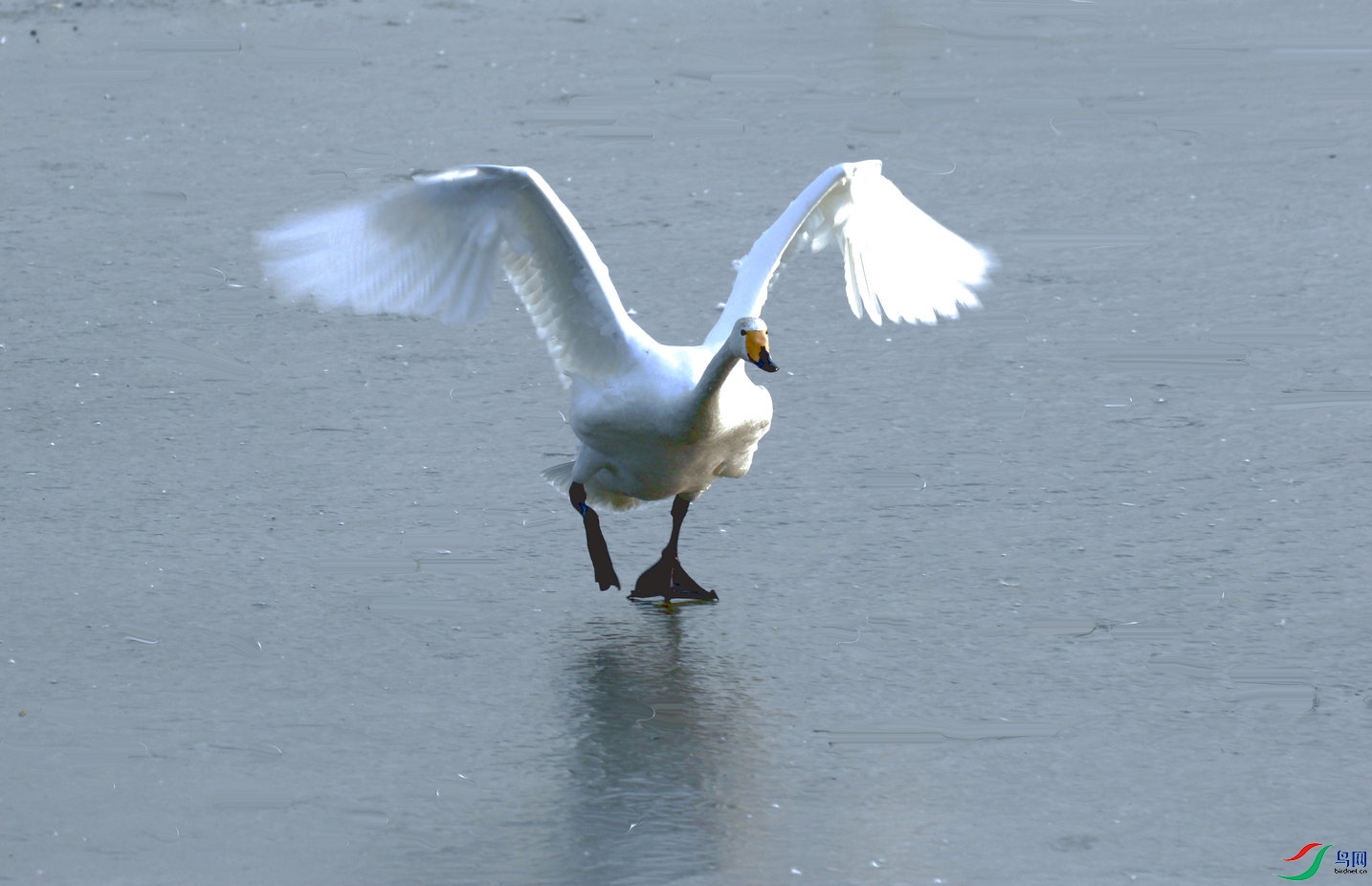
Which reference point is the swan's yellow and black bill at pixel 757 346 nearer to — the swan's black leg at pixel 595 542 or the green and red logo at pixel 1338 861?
the swan's black leg at pixel 595 542

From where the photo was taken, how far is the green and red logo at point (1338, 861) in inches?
151

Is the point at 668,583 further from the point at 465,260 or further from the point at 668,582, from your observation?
the point at 465,260

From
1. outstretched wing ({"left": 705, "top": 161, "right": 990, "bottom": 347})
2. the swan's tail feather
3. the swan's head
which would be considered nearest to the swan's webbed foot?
the swan's tail feather

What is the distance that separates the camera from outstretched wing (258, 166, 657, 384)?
555 cm

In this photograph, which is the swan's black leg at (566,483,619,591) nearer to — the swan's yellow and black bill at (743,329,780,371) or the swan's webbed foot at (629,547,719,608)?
the swan's webbed foot at (629,547,719,608)

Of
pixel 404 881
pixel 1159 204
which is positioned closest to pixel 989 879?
pixel 404 881

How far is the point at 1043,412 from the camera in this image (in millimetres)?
6750

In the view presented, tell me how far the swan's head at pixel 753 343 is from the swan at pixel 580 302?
72 millimetres

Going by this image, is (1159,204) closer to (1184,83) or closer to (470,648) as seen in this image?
(1184,83)

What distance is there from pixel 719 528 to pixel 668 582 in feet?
1.70

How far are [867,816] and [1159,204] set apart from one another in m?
5.70

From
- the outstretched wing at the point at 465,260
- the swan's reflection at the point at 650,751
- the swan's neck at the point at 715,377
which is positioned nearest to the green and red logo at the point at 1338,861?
the swan's reflection at the point at 650,751

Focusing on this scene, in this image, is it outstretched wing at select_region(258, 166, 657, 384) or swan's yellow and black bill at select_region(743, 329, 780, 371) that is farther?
outstretched wing at select_region(258, 166, 657, 384)

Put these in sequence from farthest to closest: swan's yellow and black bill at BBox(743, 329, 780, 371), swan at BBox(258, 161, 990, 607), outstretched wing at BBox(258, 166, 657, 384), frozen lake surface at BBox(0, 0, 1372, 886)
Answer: outstretched wing at BBox(258, 166, 657, 384) < swan at BBox(258, 161, 990, 607) < swan's yellow and black bill at BBox(743, 329, 780, 371) < frozen lake surface at BBox(0, 0, 1372, 886)
